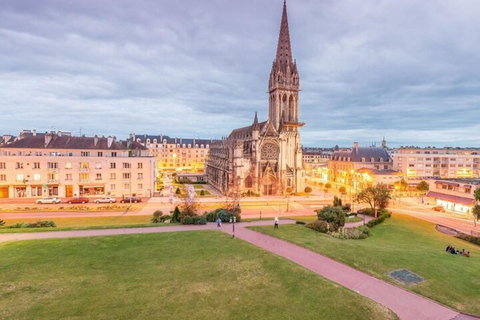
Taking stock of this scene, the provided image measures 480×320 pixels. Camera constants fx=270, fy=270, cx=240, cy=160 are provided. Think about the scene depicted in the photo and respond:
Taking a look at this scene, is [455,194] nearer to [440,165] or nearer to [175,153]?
[440,165]

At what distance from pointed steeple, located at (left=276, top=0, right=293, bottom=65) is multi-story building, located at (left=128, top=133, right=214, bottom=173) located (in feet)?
241

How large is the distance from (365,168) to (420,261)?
70.9 m

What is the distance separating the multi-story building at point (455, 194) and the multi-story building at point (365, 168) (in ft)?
61.3

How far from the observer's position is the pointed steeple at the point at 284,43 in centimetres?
7831

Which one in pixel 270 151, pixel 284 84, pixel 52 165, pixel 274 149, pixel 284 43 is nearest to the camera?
pixel 52 165

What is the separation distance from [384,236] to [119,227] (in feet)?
107

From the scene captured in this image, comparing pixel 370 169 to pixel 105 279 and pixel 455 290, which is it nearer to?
pixel 455 290

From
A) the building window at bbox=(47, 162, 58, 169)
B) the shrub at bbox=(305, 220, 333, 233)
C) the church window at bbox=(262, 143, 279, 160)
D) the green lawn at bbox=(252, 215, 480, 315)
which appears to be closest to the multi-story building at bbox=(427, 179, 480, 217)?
the green lawn at bbox=(252, 215, 480, 315)

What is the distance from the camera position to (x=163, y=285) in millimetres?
16422

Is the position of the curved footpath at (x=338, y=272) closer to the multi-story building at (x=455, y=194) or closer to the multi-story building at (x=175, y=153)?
the multi-story building at (x=455, y=194)

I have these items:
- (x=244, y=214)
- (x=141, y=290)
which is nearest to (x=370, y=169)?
(x=244, y=214)

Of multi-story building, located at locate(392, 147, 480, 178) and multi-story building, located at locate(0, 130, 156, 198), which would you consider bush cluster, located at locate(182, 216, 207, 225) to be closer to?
multi-story building, located at locate(0, 130, 156, 198)

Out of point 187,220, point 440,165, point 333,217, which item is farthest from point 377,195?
point 440,165

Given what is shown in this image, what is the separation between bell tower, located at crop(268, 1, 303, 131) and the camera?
77750 mm
